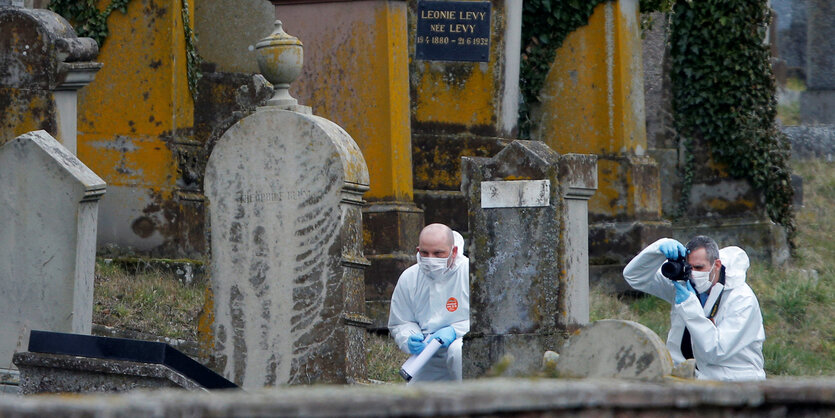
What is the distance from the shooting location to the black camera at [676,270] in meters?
6.29

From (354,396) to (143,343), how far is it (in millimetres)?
3587

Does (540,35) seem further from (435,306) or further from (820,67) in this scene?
(820,67)

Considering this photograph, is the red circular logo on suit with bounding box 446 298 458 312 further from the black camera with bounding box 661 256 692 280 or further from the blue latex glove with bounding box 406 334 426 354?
the black camera with bounding box 661 256 692 280

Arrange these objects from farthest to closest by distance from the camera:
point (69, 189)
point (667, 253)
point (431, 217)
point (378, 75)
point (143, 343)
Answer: point (431, 217), point (378, 75), point (69, 189), point (667, 253), point (143, 343)

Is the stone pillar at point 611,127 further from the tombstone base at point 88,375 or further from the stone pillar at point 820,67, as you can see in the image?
the stone pillar at point 820,67

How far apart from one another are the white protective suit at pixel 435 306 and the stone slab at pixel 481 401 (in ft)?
13.5

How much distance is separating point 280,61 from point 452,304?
5.75 ft

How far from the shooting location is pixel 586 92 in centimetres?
1164

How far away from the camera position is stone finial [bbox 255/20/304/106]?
723 centimetres

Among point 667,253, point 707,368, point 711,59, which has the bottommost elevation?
point 707,368

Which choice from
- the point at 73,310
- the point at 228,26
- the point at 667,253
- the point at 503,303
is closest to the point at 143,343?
the point at 73,310

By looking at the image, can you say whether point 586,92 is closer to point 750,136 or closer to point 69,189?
point 750,136

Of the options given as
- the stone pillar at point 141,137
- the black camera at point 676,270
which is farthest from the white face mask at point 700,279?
the stone pillar at point 141,137

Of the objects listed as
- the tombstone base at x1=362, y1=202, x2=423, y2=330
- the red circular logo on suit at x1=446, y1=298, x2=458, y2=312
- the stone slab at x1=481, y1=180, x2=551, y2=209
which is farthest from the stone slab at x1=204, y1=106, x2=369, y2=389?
the tombstone base at x1=362, y1=202, x2=423, y2=330
